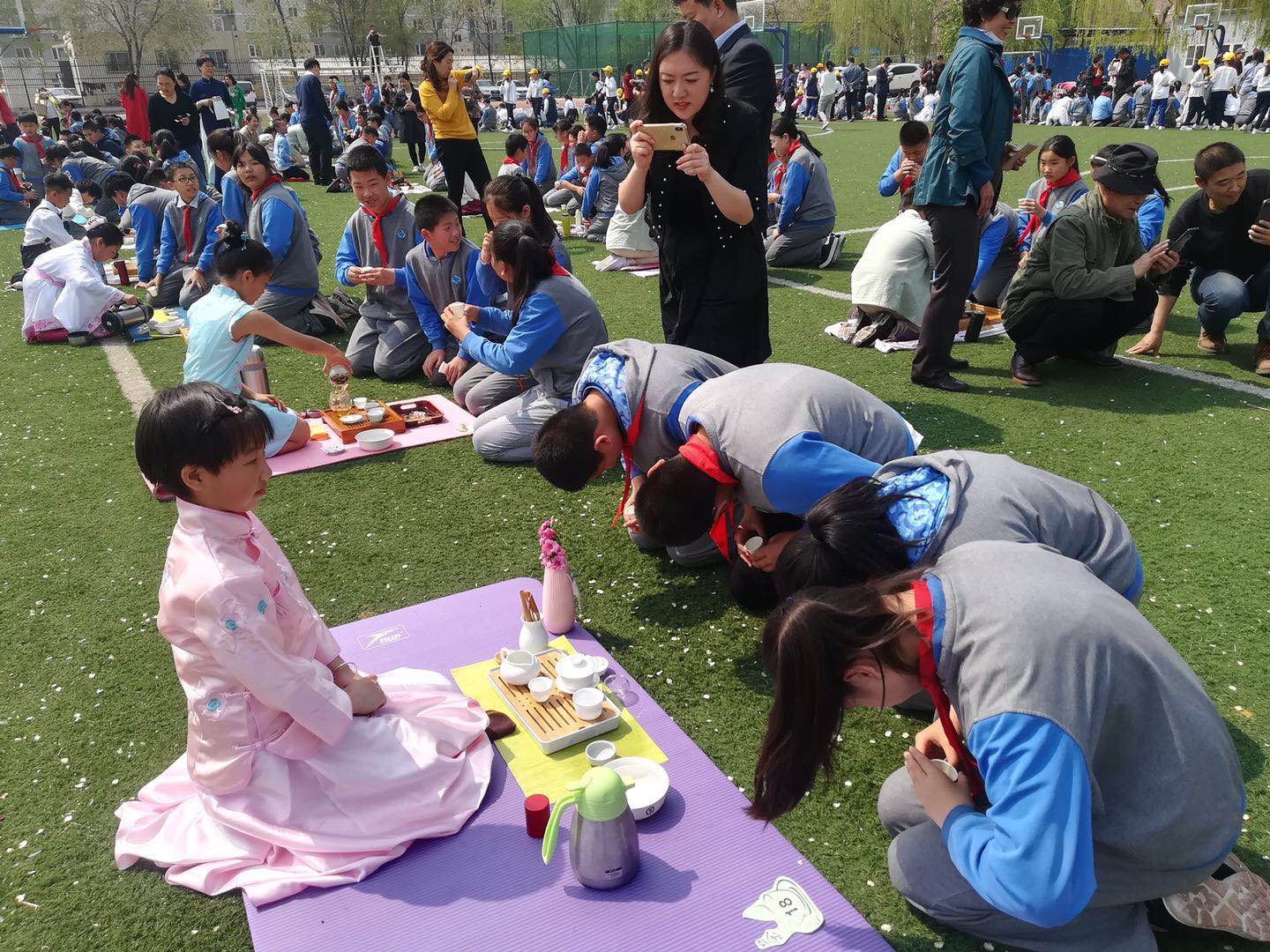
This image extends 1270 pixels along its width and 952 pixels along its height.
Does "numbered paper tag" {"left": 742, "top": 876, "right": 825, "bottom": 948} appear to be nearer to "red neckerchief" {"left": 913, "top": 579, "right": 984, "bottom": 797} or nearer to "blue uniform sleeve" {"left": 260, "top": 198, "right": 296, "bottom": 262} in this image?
"red neckerchief" {"left": 913, "top": 579, "right": 984, "bottom": 797}

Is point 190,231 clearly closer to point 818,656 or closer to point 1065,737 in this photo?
point 818,656

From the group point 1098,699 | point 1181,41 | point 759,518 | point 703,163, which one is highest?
point 1181,41

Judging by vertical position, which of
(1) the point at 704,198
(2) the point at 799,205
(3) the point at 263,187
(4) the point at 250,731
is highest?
(1) the point at 704,198

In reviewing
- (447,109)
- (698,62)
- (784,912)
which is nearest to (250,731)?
(784,912)

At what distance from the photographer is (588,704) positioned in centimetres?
291

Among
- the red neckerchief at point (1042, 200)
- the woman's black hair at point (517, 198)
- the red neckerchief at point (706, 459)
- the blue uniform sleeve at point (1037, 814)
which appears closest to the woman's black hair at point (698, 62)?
the woman's black hair at point (517, 198)

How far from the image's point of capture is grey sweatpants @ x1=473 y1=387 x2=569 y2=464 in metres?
5.12

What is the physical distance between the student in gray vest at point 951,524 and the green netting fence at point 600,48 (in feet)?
132

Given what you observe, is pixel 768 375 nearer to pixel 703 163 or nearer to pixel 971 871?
pixel 703 163

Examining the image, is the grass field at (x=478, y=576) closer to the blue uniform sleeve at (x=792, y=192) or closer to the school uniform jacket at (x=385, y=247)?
the school uniform jacket at (x=385, y=247)

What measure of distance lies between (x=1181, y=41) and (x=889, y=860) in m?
37.1

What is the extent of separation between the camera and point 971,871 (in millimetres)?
1746

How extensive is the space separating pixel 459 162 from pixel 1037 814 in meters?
9.53

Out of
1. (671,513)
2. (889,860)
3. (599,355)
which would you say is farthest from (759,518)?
(889,860)
